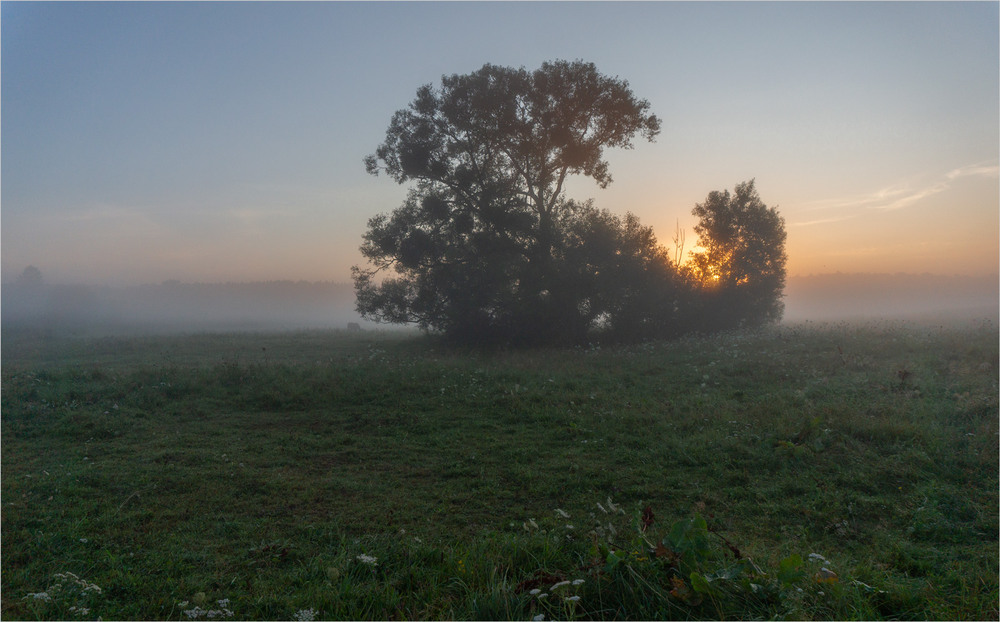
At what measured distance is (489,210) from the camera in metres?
24.7

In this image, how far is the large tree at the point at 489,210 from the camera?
24.3m

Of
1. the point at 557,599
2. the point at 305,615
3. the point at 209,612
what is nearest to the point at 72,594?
the point at 209,612

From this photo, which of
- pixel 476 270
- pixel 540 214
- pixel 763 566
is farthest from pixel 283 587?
pixel 540 214

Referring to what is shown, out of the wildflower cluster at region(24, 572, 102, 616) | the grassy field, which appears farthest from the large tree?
the wildflower cluster at region(24, 572, 102, 616)

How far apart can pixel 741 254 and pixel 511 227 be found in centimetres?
1668

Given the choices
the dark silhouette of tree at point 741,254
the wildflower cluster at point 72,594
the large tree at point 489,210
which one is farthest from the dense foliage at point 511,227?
the wildflower cluster at point 72,594

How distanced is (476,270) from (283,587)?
782 inches

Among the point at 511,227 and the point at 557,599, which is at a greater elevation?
the point at 511,227

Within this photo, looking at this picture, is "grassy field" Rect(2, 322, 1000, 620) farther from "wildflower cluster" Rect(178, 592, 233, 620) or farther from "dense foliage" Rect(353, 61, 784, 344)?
"dense foliage" Rect(353, 61, 784, 344)

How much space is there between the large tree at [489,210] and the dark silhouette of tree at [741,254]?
10081 mm

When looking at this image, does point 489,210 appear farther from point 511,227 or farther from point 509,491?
point 509,491

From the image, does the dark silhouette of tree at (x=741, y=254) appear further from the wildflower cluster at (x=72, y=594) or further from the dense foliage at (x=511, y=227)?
the wildflower cluster at (x=72, y=594)

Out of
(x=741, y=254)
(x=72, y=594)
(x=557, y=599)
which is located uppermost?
(x=741, y=254)

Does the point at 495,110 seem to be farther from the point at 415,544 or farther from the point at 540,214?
the point at 415,544
